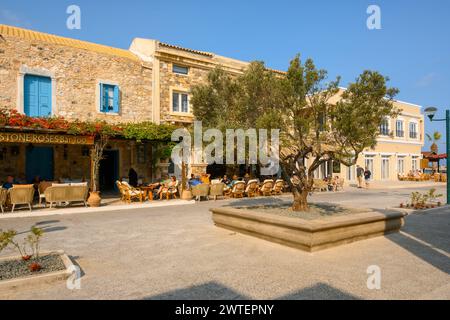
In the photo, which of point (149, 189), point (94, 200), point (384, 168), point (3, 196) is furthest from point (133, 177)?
point (384, 168)

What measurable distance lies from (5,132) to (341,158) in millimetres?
10671

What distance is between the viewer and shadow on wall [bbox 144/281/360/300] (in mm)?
3580

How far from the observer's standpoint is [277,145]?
7.70 meters

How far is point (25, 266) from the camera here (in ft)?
14.7

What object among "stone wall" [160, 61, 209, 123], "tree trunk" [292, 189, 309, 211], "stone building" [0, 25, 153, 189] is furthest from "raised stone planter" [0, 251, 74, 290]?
"stone wall" [160, 61, 209, 123]

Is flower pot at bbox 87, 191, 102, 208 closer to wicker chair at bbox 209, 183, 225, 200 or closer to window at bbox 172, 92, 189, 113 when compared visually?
wicker chair at bbox 209, 183, 225, 200

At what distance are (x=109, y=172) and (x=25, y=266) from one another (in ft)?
45.3

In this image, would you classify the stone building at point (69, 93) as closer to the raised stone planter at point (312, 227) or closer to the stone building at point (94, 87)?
the stone building at point (94, 87)

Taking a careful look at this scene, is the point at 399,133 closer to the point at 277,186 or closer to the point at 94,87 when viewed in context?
the point at 277,186

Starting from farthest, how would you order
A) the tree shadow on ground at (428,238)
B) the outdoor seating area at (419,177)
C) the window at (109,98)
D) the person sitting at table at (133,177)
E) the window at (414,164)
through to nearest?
the window at (414,164), the outdoor seating area at (419,177), the window at (109,98), the person sitting at table at (133,177), the tree shadow on ground at (428,238)

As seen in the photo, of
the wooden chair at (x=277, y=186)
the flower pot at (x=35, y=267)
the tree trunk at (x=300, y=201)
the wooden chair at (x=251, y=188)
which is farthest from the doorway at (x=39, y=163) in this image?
the tree trunk at (x=300, y=201)

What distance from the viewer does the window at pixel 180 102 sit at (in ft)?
58.7

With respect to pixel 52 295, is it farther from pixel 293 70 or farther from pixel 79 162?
pixel 79 162

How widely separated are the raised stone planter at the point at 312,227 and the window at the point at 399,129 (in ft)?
89.1
